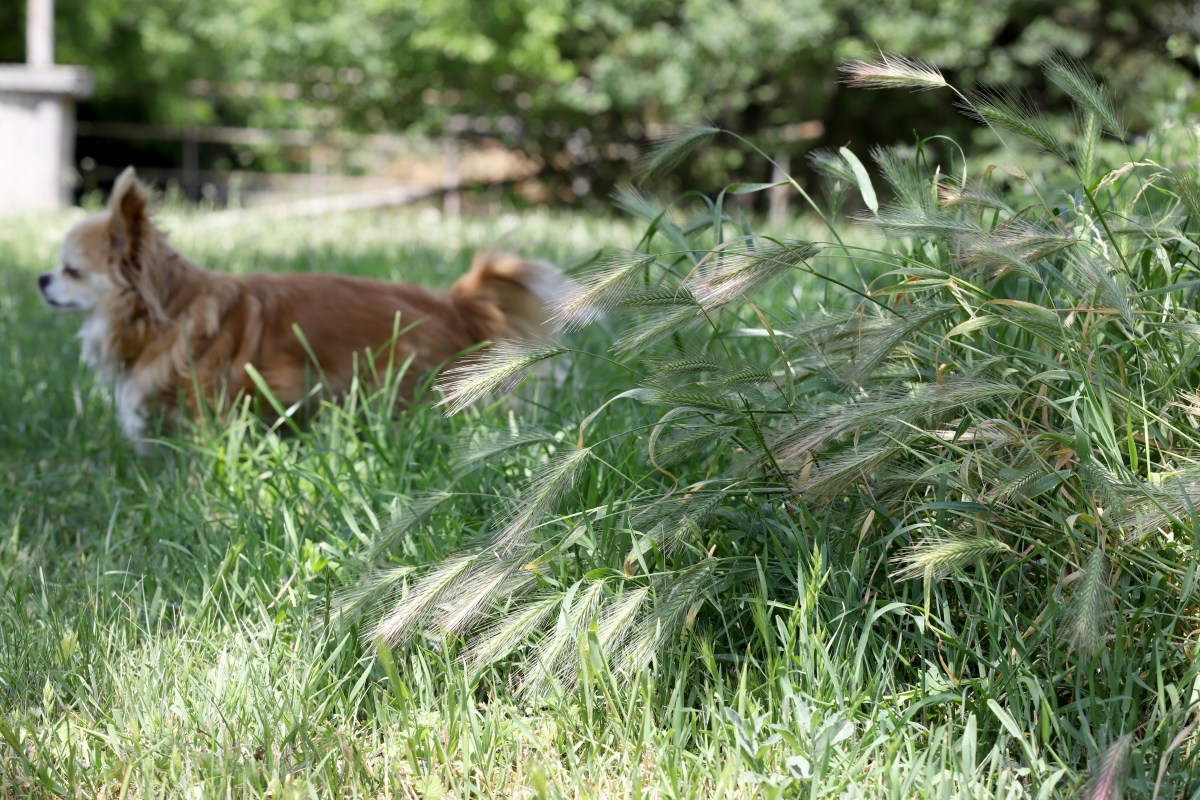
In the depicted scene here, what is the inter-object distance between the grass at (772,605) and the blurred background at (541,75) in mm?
8663

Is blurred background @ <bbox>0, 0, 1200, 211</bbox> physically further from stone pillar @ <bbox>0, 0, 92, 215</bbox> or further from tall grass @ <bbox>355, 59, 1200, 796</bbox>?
tall grass @ <bbox>355, 59, 1200, 796</bbox>

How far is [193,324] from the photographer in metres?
3.70

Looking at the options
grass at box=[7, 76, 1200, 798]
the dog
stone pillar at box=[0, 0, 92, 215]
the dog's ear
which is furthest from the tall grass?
stone pillar at box=[0, 0, 92, 215]

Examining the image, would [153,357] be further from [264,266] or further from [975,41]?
[975,41]

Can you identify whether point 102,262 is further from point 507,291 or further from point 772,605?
point 772,605

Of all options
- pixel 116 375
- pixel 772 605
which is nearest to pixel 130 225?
pixel 116 375

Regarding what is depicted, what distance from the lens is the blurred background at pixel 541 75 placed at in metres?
12.0

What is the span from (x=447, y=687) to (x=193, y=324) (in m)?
2.31

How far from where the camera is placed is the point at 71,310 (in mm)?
3785

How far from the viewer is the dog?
365cm

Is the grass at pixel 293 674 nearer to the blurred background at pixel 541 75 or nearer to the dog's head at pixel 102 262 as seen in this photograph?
the dog's head at pixel 102 262

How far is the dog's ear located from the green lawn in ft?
4.38

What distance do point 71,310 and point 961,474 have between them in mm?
3154

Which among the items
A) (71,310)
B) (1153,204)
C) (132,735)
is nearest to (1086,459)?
(132,735)
